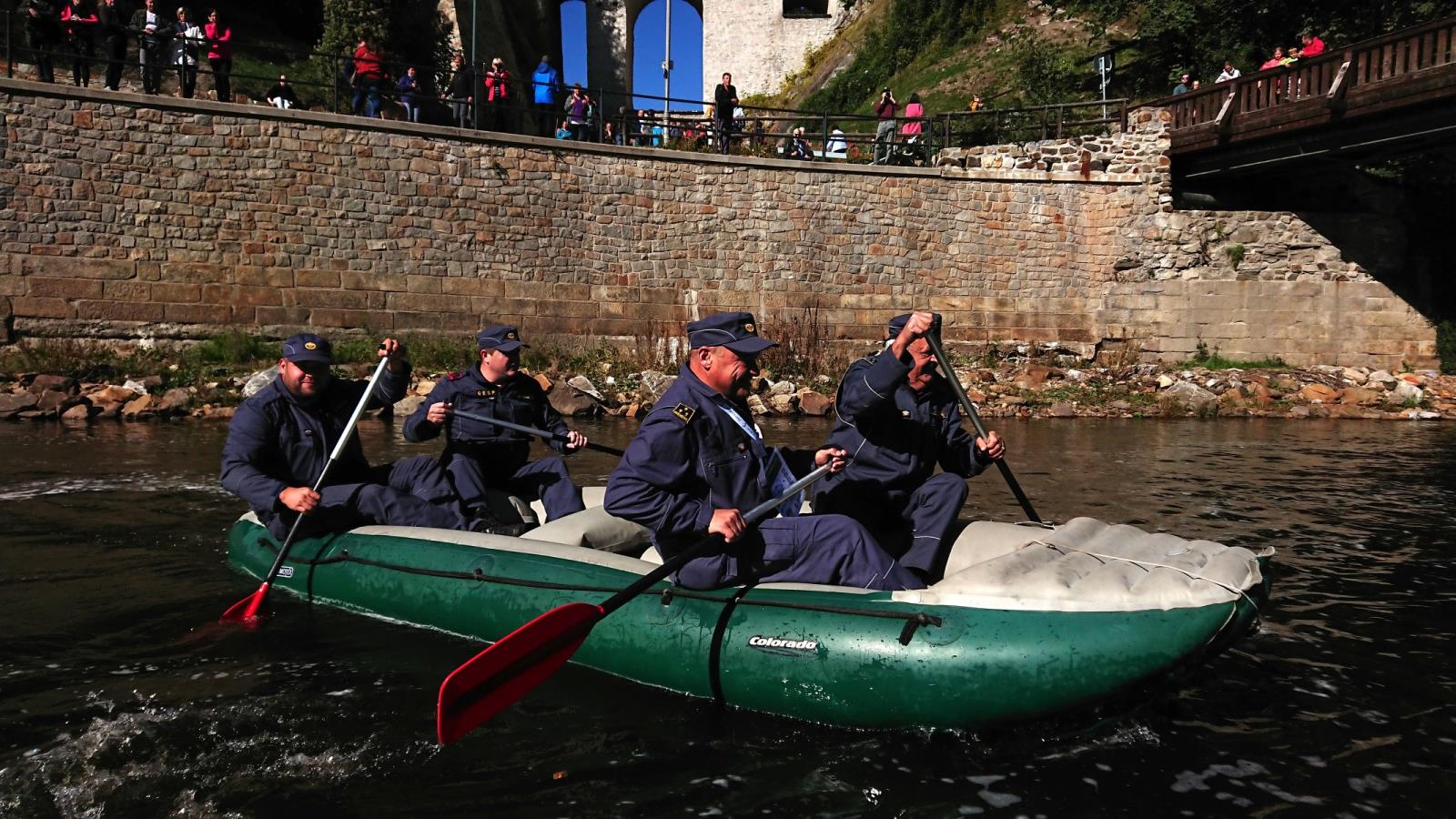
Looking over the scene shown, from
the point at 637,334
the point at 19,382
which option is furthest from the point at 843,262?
the point at 19,382

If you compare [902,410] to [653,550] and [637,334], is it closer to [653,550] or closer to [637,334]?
[653,550]

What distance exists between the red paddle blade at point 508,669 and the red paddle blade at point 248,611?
2.03 meters

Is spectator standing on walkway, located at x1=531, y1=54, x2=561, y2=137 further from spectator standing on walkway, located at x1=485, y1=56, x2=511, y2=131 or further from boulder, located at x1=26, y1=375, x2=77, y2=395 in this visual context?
boulder, located at x1=26, y1=375, x2=77, y2=395

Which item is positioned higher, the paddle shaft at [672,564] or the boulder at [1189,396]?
the paddle shaft at [672,564]

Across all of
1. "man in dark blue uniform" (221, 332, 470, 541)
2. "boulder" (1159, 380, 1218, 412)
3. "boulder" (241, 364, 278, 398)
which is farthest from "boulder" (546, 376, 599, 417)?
"boulder" (1159, 380, 1218, 412)

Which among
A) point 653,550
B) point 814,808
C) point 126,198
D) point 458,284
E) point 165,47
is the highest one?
point 165,47

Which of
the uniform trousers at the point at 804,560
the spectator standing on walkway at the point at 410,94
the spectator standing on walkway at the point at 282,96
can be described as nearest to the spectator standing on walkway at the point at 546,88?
the spectator standing on walkway at the point at 410,94

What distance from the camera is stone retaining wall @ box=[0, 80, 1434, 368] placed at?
15.7m

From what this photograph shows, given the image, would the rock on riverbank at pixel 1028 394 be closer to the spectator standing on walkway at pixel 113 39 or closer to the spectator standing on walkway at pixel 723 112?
the spectator standing on walkway at pixel 113 39

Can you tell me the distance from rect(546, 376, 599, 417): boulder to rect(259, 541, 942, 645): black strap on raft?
32.2 ft

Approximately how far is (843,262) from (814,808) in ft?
56.8

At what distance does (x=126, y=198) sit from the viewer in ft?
52.2

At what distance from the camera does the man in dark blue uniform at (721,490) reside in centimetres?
432

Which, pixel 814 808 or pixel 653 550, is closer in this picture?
pixel 814 808
